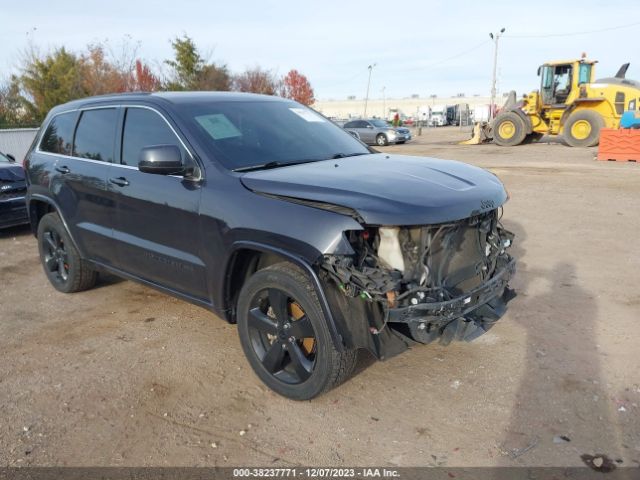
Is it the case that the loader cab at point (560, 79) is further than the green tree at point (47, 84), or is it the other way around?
the green tree at point (47, 84)

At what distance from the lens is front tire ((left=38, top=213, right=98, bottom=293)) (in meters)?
5.08

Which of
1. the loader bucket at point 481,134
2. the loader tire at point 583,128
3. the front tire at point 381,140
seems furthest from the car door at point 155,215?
the front tire at point 381,140

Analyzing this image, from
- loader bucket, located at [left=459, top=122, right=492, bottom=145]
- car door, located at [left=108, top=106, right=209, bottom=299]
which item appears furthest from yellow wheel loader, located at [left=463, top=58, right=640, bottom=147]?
car door, located at [left=108, top=106, right=209, bottom=299]

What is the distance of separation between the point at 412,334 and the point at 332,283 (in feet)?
1.69

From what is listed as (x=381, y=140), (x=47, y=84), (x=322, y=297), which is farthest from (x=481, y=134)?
(x=322, y=297)

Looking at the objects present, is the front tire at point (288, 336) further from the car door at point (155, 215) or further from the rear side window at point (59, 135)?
the rear side window at point (59, 135)

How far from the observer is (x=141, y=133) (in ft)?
13.4

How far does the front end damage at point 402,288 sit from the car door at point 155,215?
1188mm

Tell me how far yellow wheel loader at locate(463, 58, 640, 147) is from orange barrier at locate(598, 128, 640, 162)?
15.4 feet

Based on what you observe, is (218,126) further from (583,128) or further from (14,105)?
(14,105)

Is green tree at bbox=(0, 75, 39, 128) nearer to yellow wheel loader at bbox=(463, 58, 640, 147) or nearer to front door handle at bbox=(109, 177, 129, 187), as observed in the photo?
yellow wheel loader at bbox=(463, 58, 640, 147)

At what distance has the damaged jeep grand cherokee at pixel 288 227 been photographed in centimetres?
287

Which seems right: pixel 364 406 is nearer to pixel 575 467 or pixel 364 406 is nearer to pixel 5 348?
pixel 575 467

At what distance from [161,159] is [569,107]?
21779 millimetres
